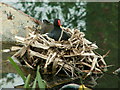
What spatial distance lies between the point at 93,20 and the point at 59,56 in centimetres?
177

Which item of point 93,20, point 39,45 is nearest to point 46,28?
point 39,45

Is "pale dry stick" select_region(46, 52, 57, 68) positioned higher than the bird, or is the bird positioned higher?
the bird

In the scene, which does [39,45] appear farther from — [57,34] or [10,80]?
[10,80]

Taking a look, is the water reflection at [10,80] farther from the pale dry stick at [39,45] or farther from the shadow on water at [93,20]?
the pale dry stick at [39,45]

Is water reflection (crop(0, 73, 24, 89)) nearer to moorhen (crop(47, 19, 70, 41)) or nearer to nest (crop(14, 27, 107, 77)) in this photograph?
nest (crop(14, 27, 107, 77))

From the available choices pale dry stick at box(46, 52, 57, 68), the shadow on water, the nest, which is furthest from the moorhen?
the shadow on water

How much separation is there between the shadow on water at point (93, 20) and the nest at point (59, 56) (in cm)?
13

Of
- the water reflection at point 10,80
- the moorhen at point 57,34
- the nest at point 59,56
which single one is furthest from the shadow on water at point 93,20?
the moorhen at point 57,34

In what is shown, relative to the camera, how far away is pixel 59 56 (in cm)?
228

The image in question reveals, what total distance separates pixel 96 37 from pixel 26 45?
3.38 feet

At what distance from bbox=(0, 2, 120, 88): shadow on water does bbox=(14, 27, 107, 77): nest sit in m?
0.13

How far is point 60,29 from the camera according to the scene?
97.3 inches

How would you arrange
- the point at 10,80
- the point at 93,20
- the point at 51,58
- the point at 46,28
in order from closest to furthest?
the point at 10,80 < the point at 51,58 < the point at 46,28 < the point at 93,20

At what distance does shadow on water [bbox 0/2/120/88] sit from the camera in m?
2.44
